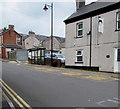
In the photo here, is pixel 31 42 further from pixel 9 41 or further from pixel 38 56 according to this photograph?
pixel 38 56

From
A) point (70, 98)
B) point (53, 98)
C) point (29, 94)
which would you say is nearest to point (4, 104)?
point (29, 94)

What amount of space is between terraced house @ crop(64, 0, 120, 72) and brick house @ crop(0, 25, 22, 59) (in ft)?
108

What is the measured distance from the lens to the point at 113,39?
44.3 ft

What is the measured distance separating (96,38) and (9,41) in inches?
1631

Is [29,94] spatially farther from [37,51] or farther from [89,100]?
[37,51]

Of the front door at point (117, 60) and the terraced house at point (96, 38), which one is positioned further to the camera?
the terraced house at point (96, 38)

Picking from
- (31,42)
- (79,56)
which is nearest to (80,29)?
(79,56)

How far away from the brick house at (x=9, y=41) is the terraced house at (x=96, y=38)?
108 feet

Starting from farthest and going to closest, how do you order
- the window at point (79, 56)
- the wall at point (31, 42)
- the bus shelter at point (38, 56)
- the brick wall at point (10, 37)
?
the wall at point (31, 42) < the brick wall at point (10, 37) < the bus shelter at point (38, 56) < the window at point (79, 56)

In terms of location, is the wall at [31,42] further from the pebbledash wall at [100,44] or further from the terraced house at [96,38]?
the pebbledash wall at [100,44]

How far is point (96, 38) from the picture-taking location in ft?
49.9

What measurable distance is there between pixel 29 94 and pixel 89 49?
10979mm

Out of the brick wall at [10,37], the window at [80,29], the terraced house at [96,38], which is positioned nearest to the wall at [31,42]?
the brick wall at [10,37]

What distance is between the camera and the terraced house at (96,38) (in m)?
13.4
